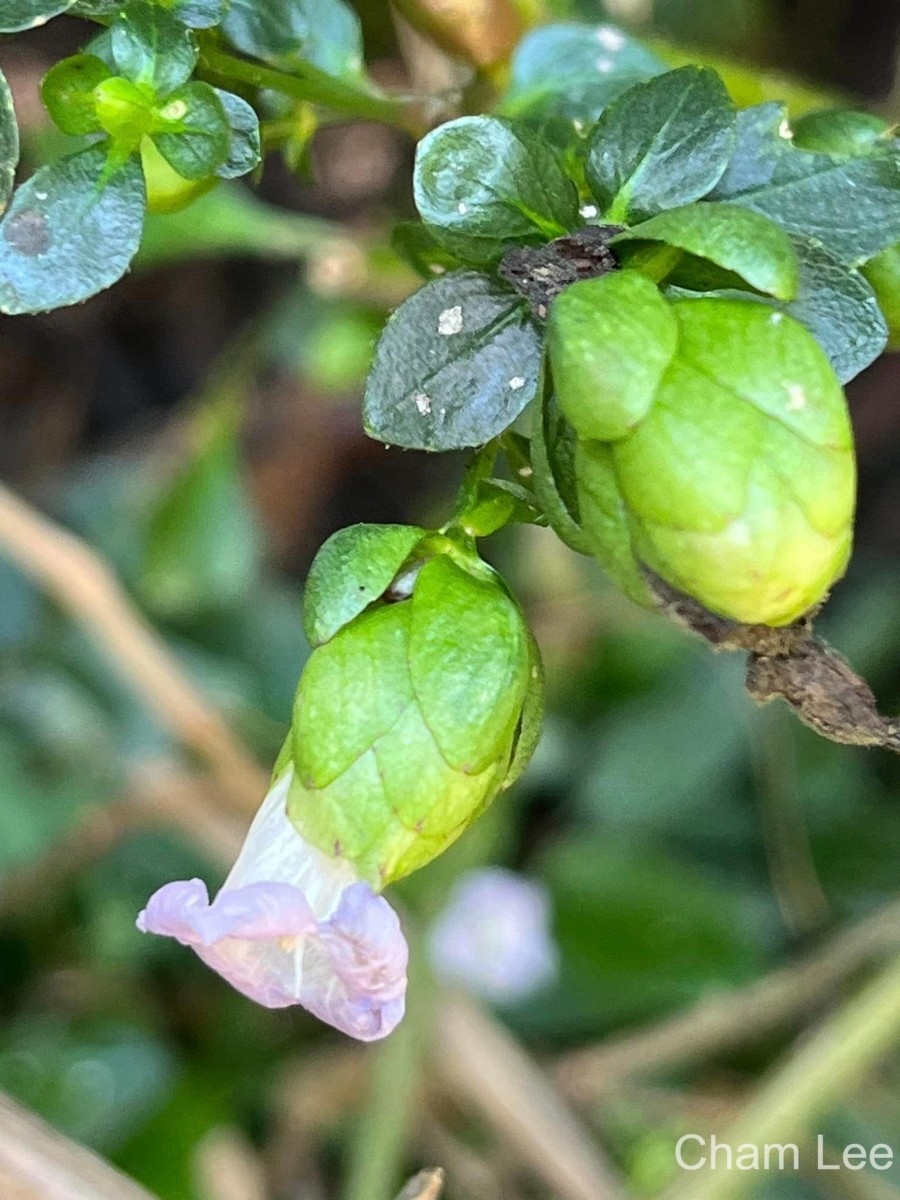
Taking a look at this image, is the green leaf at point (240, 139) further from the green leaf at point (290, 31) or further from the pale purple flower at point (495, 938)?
the pale purple flower at point (495, 938)

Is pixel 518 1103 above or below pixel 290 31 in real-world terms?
below

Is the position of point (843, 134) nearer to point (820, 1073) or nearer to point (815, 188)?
point (815, 188)

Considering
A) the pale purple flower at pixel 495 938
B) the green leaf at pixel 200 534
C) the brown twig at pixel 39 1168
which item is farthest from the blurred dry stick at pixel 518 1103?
the brown twig at pixel 39 1168

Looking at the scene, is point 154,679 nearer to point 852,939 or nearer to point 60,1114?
point 60,1114

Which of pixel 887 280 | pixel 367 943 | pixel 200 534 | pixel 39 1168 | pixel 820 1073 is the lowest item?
pixel 820 1073

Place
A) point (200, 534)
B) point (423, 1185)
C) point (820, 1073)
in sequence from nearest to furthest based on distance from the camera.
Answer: point (423, 1185) < point (820, 1073) < point (200, 534)

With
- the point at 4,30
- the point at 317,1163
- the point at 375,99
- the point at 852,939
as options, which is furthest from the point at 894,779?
the point at 4,30

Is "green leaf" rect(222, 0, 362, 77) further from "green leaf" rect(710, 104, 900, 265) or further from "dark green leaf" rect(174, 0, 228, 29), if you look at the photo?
"green leaf" rect(710, 104, 900, 265)

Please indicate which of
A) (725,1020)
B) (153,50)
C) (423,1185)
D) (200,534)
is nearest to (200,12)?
(153,50)
